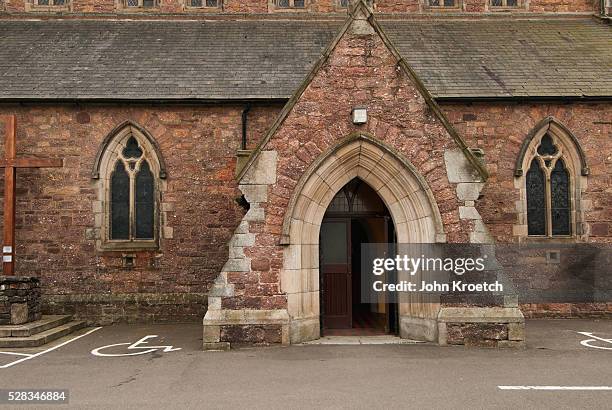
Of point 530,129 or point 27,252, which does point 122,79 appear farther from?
point 530,129

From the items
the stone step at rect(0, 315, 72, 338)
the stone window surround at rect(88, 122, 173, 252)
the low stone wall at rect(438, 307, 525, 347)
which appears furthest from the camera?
the stone window surround at rect(88, 122, 173, 252)

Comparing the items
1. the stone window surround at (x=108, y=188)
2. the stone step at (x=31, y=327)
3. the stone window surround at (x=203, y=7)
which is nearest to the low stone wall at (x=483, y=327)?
the stone window surround at (x=108, y=188)

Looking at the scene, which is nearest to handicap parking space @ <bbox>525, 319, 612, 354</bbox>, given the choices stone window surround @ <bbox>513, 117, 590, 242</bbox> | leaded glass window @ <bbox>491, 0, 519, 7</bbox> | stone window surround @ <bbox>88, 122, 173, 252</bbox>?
stone window surround @ <bbox>513, 117, 590, 242</bbox>

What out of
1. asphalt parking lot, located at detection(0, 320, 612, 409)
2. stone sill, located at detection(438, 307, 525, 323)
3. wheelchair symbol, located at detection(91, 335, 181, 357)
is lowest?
wheelchair symbol, located at detection(91, 335, 181, 357)

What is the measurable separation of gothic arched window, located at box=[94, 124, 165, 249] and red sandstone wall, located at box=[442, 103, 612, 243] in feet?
24.7

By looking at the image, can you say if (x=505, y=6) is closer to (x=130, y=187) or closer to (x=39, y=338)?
(x=130, y=187)

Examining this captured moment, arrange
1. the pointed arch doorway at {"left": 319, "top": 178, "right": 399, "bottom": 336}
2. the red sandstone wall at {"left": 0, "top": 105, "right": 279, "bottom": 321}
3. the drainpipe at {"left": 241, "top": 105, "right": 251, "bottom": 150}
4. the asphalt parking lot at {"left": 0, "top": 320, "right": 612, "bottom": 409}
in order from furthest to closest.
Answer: the drainpipe at {"left": 241, "top": 105, "right": 251, "bottom": 150} → the red sandstone wall at {"left": 0, "top": 105, "right": 279, "bottom": 321} → the pointed arch doorway at {"left": 319, "top": 178, "right": 399, "bottom": 336} → the asphalt parking lot at {"left": 0, "top": 320, "right": 612, "bottom": 409}

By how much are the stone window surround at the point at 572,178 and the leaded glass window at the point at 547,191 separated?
150 mm

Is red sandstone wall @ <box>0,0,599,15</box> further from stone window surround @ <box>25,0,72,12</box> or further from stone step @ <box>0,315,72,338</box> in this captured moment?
stone step @ <box>0,315,72,338</box>

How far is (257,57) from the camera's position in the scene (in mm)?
14805

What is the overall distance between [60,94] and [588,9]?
1561cm

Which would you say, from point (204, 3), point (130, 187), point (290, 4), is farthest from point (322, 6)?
point (130, 187)

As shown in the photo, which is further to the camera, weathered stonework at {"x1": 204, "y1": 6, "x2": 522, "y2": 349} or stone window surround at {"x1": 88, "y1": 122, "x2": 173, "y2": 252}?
stone window surround at {"x1": 88, "y1": 122, "x2": 173, "y2": 252}

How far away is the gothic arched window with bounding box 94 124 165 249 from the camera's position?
43.8 ft
